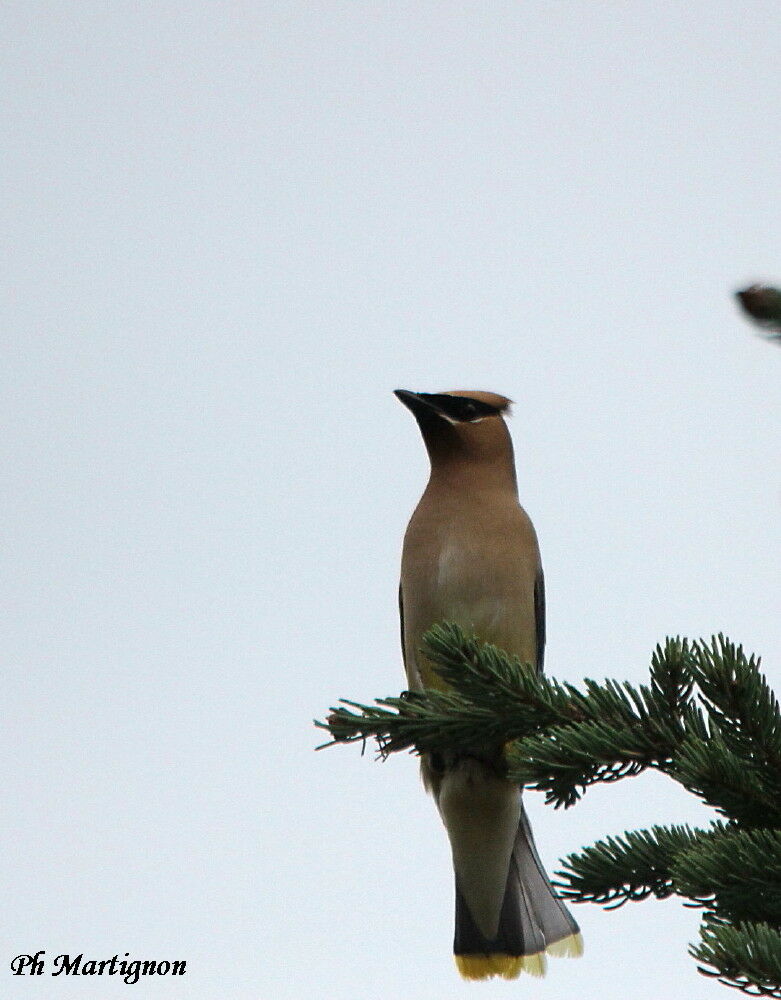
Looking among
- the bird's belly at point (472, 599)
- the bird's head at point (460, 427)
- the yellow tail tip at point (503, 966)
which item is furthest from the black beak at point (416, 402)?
the yellow tail tip at point (503, 966)

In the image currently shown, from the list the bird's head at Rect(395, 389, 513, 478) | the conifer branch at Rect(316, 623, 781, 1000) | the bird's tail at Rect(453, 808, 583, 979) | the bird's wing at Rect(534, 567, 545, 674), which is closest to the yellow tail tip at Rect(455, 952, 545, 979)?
the bird's tail at Rect(453, 808, 583, 979)

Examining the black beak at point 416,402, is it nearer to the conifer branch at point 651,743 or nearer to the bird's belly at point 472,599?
the bird's belly at point 472,599

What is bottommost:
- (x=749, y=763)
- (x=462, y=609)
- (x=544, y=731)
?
(x=749, y=763)

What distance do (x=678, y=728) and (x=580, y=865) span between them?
297 mm

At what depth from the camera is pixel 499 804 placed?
4.43m

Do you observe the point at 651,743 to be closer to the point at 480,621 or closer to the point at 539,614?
the point at 480,621

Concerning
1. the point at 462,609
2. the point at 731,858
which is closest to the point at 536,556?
the point at 462,609

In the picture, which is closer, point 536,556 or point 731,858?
point 731,858

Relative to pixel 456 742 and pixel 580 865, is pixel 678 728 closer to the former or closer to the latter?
pixel 580 865

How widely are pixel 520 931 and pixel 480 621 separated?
115 centimetres

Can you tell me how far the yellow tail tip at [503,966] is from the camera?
4.45 m

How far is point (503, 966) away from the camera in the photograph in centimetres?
446

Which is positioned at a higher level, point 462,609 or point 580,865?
point 462,609

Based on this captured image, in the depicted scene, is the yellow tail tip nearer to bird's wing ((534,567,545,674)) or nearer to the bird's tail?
the bird's tail
